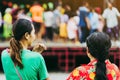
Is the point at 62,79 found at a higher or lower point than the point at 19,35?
lower

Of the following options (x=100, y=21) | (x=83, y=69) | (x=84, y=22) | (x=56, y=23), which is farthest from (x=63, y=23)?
(x=83, y=69)

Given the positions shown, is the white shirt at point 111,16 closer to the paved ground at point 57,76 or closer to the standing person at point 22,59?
the paved ground at point 57,76

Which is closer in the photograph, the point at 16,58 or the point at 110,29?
the point at 16,58

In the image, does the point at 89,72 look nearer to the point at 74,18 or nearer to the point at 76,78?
the point at 76,78

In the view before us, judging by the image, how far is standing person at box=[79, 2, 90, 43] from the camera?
50.6ft

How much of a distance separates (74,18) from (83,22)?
33cm

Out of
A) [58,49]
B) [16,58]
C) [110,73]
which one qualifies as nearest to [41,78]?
[16,58]

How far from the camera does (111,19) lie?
15453 millimetres

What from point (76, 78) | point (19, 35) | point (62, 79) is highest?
point (19, 35)

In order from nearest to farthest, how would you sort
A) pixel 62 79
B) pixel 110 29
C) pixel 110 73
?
pixel 110 73, pixel 62 79, pixel 110 29

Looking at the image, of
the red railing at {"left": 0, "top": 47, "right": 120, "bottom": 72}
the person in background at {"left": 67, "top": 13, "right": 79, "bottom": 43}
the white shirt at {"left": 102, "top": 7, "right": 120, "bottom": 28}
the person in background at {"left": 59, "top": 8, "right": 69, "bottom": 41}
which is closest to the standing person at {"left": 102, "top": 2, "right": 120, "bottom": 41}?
the white shirt at {"left": 102, "top": 7, "right": 120, "bottom": 28}

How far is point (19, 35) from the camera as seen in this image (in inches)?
179

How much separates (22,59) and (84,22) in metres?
11.1

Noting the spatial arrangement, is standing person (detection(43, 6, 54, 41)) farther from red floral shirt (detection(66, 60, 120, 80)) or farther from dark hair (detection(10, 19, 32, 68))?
red floral shirt (detection(66, 60, 120, 80))
